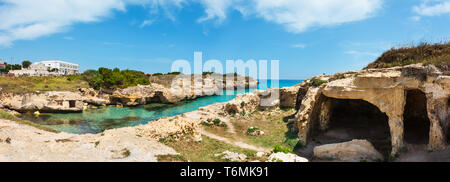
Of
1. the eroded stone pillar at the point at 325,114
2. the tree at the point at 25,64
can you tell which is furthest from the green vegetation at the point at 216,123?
the tree at the point at 25,64

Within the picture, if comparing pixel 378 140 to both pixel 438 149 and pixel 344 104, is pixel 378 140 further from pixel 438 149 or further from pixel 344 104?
pixel 344 104

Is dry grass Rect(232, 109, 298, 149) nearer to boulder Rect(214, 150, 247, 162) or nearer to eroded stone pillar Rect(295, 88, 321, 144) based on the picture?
eroded stone pillar Rect(295, 88, 321, 144)

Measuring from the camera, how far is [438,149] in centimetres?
Answer: 1048

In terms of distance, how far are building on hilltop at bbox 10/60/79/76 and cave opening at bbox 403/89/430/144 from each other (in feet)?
329

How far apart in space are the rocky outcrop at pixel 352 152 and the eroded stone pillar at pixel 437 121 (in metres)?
2.49

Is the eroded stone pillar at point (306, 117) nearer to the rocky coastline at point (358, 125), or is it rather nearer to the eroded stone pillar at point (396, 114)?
the rocky coastline at point (358, 125)

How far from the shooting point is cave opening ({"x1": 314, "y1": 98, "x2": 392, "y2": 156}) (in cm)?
1444

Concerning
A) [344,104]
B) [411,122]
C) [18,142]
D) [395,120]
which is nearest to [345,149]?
[395,120]

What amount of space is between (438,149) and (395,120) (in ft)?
6.97

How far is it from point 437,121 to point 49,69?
120 meters

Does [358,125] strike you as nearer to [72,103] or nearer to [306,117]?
[306,117]

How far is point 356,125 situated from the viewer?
17750 millimetres

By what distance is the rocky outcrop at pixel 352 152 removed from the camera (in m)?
11.3

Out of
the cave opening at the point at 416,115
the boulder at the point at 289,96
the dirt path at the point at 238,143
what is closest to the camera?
the cave opening at the point at 416,115
